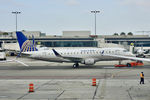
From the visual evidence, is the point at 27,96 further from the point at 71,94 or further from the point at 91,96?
the point at 91,96

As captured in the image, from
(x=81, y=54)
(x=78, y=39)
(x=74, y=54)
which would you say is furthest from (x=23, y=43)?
(x=78, y=39)

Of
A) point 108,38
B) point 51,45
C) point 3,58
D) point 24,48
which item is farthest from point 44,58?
point 108,38

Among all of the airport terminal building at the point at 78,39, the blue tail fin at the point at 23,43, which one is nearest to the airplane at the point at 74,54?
the blue tail fin at the point at 23,43

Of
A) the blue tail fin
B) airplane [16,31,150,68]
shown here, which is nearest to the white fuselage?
airplane [16,31,150,68]

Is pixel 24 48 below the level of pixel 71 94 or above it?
above

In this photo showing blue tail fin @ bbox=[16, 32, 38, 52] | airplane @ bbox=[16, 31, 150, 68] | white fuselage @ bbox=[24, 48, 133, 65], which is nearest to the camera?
airplane @ bbox=[16, 31, 150, 68]

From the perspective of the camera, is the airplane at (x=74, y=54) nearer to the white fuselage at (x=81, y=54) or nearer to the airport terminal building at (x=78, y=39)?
the white fuselage at (x=81, y=54)

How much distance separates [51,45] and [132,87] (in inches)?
3375

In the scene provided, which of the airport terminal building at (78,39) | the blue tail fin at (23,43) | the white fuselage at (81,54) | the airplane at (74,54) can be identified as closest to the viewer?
the airplane at (74,54)

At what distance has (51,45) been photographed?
109875mm

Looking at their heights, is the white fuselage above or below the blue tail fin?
below

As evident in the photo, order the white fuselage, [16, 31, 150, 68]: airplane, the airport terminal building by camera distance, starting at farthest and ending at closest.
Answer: the airport terminal building, the white fuselage, [16, 31, 150, 68]: airplane

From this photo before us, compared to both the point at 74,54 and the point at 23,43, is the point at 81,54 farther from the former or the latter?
the point at 23,43

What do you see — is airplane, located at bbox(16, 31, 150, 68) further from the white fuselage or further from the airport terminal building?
the airport terminal building
